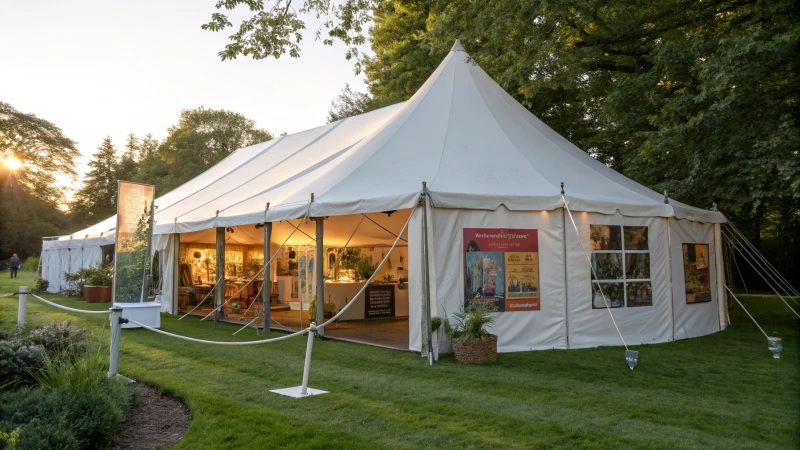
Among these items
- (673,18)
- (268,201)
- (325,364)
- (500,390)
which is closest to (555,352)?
(500,390)

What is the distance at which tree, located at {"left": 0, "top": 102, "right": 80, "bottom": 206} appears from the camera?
40.6 meters

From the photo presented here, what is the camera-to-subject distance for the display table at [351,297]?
41.7ft

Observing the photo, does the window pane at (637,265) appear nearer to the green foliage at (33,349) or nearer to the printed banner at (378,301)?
the printed banner at (378,301)

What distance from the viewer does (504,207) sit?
9062mm

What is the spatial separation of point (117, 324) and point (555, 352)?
231 inches

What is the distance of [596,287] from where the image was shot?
9.45 m

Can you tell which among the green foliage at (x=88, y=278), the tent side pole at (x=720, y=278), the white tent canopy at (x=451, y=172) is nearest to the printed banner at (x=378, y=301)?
the white tent canopy at (x=451, y=172)

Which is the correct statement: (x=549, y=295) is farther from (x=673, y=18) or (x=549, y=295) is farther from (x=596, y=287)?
(x=673, y=18)

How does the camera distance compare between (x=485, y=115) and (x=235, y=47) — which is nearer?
(x=235, y=47)

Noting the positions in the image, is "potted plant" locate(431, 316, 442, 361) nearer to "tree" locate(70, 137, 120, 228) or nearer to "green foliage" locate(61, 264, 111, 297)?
"green foliage" locate(61, 264, 111, 297)

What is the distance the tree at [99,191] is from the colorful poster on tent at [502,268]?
50.2m

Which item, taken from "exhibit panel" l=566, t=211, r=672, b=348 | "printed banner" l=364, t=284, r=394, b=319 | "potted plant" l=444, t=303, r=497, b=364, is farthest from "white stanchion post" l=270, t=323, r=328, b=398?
"printed banner" l=364, t=284, r=394, b=319

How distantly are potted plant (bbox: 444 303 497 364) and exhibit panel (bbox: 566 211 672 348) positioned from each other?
1.83 m

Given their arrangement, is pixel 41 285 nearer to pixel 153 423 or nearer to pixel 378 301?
pixel 378 301
